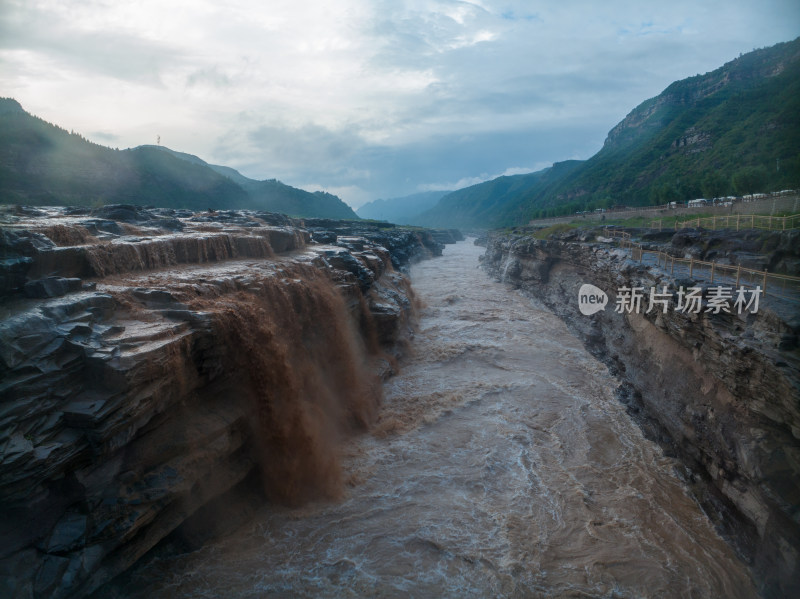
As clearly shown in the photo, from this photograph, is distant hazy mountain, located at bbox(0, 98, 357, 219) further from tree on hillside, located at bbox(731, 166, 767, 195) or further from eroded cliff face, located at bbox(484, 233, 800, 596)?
tree on hillside, located at bbox(731, 166, 767, 195)

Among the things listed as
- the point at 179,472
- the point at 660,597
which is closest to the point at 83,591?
the point at 179,472

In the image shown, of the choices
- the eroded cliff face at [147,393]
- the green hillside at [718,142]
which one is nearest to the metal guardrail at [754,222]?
the green hillside at [718,142]

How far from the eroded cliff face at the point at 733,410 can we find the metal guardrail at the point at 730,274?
1.00m

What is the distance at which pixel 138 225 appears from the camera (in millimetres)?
17531

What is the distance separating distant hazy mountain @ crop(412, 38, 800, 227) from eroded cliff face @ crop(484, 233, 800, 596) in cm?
3239

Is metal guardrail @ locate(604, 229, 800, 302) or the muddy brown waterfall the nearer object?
the muddy brown waterfall

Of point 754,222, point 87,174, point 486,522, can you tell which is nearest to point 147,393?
point 486,522

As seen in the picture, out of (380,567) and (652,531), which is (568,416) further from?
(380,567)

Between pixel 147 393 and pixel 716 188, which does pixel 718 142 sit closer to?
pixel 716 188

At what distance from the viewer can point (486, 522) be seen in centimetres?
991

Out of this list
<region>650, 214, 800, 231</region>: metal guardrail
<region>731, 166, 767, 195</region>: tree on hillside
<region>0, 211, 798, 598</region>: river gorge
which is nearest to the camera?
<region>0, 211, 798, 598</region>: river gorge

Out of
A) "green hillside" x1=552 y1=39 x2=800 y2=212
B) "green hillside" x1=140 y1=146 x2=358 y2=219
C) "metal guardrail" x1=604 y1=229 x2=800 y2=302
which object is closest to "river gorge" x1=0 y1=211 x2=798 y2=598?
"metal guardrail" x1=604 y1=229 x2=800 y2=302

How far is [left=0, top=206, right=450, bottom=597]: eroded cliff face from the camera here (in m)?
6.72

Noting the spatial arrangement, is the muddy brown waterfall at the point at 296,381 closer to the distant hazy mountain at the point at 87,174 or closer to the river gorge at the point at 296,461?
the river gorge at the point at 296,461
